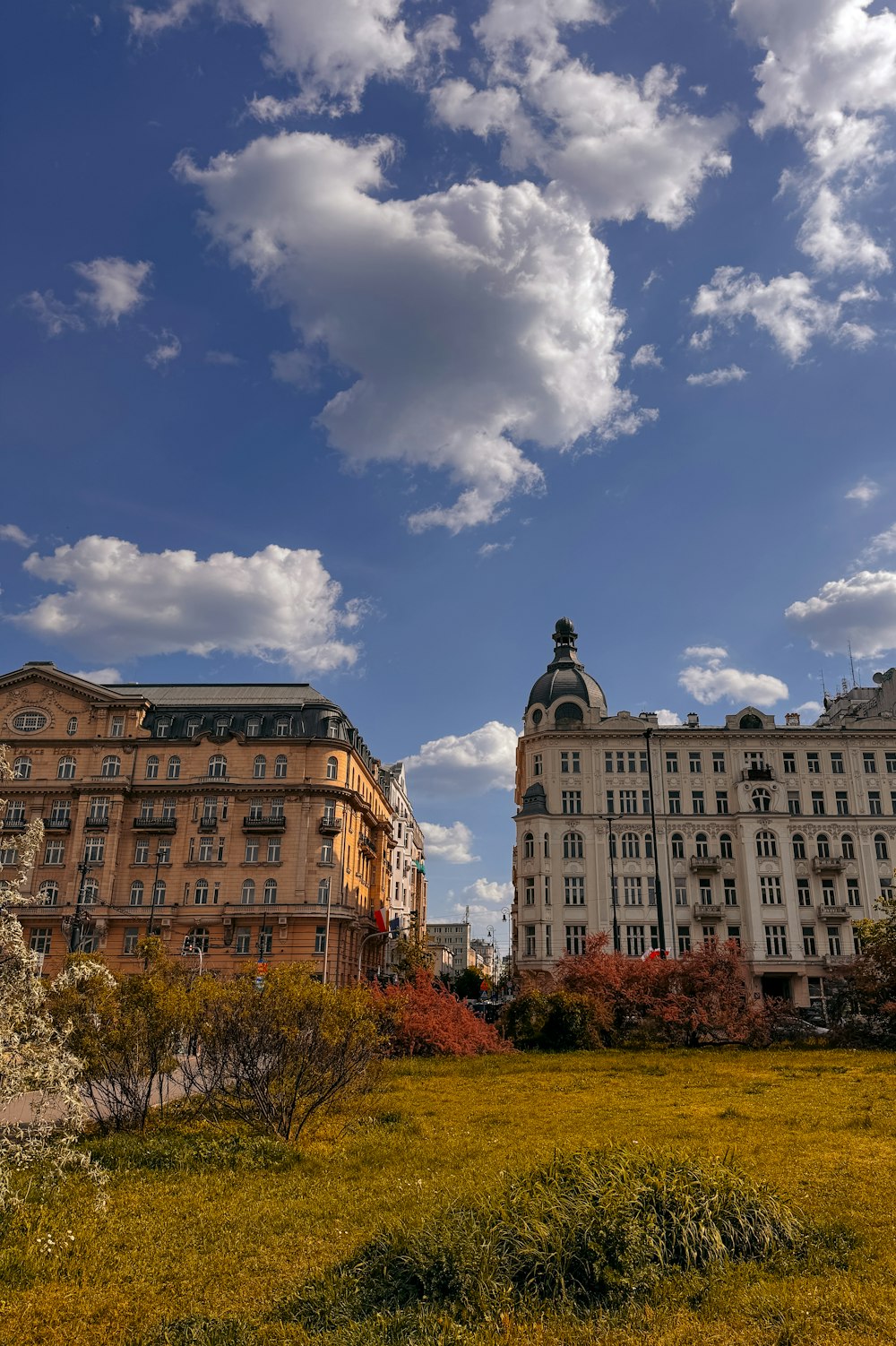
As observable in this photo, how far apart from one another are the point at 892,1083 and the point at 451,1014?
1650 centimetres

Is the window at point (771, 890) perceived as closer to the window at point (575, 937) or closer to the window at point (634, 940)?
the window at point (634, 940)

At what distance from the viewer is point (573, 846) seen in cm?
6103

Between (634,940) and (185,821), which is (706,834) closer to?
(634,940)

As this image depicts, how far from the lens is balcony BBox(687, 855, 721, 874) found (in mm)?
60312

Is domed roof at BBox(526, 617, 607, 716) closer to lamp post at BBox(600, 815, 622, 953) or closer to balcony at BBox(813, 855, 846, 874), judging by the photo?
lamp post at BBox(600, 815, 622, 953)

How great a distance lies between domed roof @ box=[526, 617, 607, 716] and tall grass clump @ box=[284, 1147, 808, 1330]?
5356 cm

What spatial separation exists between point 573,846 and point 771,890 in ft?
44.5

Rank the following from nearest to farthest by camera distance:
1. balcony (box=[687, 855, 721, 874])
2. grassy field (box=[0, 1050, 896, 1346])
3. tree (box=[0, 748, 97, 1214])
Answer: grassy field (box=[0, 1050, 896, 1346]) < tree (box=[0, 748, 97, 1214]) < balcony (box=[687, 855, 721, 874])

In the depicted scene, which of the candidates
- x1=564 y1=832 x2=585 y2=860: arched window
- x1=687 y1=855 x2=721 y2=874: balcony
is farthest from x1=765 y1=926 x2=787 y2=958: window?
x1=564 y1=832 x2=585 y2=860: arched window

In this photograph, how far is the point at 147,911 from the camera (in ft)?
175

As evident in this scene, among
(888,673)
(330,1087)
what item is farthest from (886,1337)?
(888,673)

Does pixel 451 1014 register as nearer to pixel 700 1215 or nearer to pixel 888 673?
pixel 700 1215

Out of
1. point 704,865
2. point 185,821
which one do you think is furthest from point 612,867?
point 185,821

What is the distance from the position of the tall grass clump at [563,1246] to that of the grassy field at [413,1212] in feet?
1.33
